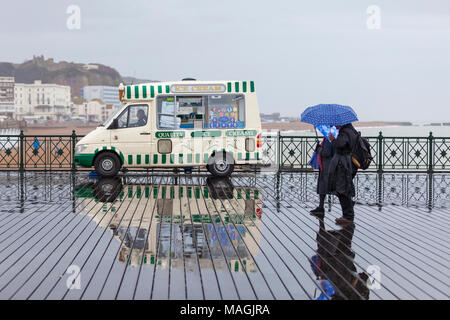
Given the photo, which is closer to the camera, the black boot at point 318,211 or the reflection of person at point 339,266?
the reflection of person at point 339,266

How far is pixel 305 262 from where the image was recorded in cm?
671

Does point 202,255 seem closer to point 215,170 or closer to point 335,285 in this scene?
point 335,285

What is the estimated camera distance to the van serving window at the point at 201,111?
57.2 feet

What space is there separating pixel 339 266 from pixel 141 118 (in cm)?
1160

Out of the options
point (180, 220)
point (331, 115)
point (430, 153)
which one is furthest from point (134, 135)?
point (430, 153)

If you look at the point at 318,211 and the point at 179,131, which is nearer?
the point at 318,211

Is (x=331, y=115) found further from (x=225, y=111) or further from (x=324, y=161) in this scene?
(x=225, y=111)

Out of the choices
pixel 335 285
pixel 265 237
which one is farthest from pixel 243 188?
pixel 335 285

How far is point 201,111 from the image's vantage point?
1752cm

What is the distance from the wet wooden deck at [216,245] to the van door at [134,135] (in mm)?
3417

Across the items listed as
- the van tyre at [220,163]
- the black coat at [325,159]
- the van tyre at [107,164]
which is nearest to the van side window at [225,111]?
the van tyre at [220,163]

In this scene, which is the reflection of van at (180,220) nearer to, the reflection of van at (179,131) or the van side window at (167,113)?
the reflection of van at (179,131)

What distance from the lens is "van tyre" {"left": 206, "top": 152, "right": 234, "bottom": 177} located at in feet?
57.1

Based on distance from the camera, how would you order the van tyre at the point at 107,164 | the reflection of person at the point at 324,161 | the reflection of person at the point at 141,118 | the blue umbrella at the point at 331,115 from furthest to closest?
the reflection of person at the point at 141,118 < the van tyre at the point at 107,164 < the reflection of person at the point at 324,161 < the blue umbrella at the point at 331,115
